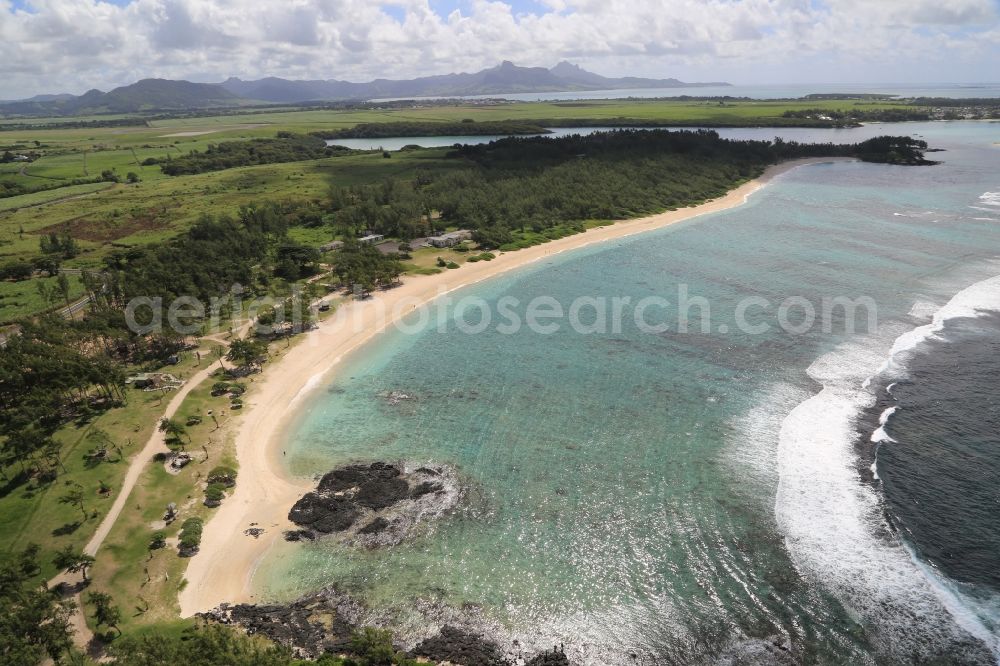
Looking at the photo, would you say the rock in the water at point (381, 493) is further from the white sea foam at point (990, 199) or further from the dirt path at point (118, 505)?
the white sea foam at point (990, 199)

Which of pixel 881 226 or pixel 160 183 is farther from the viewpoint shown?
pixel 160 183

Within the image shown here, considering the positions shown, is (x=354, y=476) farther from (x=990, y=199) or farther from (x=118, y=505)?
(x=990, y=199)

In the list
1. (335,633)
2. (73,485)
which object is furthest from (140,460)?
(335,633)

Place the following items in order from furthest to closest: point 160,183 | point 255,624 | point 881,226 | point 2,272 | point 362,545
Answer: point 160,183 → point 881,226 → point 2,272 → point 362,545 → point 255,624

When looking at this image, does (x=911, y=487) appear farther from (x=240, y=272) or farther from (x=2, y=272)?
(x=2, y=272)

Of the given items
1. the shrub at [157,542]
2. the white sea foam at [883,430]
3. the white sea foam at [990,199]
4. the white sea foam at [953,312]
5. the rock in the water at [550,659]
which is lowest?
the rock in the water at [550,659]

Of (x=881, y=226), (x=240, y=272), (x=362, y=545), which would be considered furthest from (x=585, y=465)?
(x=881, y=226)

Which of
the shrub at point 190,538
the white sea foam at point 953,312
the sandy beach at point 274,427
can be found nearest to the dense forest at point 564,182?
the sandy beach at point 274,427
